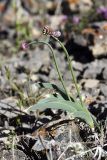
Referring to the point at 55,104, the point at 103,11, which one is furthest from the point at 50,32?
the point at 103,11

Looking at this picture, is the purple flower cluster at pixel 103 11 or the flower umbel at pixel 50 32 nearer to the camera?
the flower umbel at pixel 50 32

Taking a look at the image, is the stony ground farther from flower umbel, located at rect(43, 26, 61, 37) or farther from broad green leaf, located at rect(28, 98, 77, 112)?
flower umbel, located at rect(43, 26, 61, 37)

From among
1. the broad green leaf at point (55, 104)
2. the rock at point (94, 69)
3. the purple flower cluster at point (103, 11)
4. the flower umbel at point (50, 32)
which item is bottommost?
the broad green leaf at point (55, 104)

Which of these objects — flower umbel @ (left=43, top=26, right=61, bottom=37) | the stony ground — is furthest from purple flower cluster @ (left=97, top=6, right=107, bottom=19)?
flower umbel @ (left=43, top=26, right=61, bottom=37)

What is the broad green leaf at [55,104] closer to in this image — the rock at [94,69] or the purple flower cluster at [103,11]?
the rock at [94,69]

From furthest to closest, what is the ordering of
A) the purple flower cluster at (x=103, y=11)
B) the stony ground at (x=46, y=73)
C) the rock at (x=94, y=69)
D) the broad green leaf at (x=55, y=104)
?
the purple flower cluster at (x=103, y=11)
the rock at (x=94, y=69)
the stony ground at (x=46, y=73)
the broad green leaf at (x=55, y=104)

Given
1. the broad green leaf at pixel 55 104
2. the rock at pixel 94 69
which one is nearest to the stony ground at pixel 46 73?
the rock at pixel 94 69

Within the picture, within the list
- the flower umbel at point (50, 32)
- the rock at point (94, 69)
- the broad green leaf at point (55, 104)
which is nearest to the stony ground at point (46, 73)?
the rock at point (94, 69)

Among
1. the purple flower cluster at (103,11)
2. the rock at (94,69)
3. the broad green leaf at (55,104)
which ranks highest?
the purple flower cluster at (103,11)

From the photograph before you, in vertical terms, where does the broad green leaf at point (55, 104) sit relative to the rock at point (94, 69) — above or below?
below

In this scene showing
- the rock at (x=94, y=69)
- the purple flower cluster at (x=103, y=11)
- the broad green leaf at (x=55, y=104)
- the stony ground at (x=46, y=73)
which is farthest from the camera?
the purple flower cluster at (x=103, y=11)

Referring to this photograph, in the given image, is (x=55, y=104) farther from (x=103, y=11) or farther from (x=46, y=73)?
(x=103, y=11)

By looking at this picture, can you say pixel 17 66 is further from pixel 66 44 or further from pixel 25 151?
pixel 25 151
